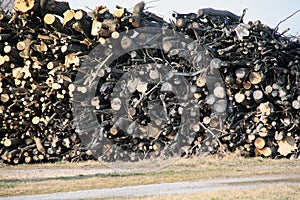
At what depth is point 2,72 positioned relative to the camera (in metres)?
11.0

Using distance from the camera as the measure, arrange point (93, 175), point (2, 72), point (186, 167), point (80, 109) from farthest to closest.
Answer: point (2, 72) < point (80, 109) < point (186, 167) < point (93, 175)

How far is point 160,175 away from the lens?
7906mm

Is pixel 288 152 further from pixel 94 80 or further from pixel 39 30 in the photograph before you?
pixel 39 30

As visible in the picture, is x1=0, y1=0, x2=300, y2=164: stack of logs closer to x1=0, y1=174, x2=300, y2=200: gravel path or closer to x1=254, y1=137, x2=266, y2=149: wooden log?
x1=254, y1=137, x2=266, y2=149: wooden log

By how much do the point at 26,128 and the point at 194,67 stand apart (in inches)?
173

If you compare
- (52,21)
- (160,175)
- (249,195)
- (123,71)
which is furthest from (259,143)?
(52,21)

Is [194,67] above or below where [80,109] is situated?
above

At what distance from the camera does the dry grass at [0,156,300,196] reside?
7051 mm

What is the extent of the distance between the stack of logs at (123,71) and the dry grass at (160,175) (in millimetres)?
682

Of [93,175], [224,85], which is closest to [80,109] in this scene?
[93,175]

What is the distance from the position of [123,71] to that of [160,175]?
300cm

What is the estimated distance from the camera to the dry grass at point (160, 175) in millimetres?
7051

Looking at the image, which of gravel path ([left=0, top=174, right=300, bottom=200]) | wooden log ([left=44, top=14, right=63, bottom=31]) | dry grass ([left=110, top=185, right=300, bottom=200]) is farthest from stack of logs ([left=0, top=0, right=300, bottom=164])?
dry grass ([left=110, top=185, right=300, bottom=200])

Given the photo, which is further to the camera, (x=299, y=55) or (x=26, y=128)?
(x=26, y=128)
